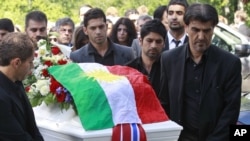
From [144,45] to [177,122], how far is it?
1002 millimetres

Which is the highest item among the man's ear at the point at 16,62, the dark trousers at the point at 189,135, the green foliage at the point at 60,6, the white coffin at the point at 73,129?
the man's ear at the point at 16,62

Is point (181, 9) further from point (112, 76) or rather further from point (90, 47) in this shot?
point (112, 76)

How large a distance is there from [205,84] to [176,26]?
91.6 inches

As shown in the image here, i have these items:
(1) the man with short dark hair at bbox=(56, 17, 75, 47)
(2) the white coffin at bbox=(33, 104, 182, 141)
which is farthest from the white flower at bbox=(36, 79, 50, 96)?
(1) the man with short dark hair at bbox=(56, 17, 75, 47)

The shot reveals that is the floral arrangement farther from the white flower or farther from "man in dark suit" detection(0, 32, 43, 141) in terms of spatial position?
"man in dark suit" detection(0, 32, 43, 141)

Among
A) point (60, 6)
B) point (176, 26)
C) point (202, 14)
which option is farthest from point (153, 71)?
point (60, 6)

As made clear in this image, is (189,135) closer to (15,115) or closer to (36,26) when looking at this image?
(15,115)

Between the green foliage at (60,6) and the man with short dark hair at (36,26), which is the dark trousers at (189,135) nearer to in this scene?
the man with short dark hair at (36,26)

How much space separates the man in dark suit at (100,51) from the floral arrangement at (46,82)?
77cm

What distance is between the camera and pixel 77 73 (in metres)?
4.05

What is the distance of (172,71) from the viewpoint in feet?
14.2

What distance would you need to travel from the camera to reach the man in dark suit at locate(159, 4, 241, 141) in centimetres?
409

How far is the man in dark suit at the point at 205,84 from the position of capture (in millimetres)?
4094

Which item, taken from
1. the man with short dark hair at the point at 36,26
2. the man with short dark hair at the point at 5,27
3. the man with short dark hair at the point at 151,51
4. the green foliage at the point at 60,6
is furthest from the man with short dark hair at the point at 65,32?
the green foliage at the point at 60,6
